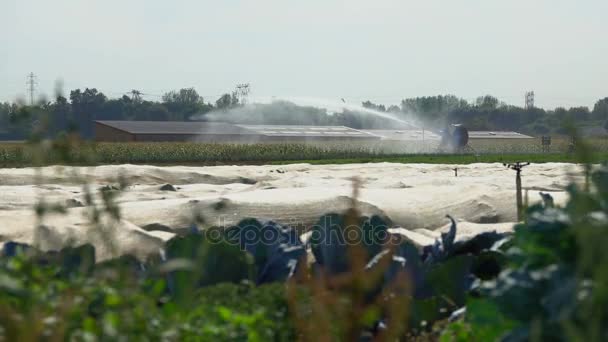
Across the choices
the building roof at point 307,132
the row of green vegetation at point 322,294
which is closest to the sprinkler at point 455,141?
the building roof at point 307,132

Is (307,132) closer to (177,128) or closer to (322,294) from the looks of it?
(177,128)

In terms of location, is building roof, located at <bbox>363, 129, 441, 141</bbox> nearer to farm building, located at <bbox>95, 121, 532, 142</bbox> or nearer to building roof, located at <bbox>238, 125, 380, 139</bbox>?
farm building, located at <bbox>95, 121, 532, 142</bbox>

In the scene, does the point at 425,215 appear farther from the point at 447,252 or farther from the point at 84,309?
the point at 84,309

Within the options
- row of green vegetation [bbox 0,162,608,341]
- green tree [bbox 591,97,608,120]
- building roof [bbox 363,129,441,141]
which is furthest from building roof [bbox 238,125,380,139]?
row of green vegetation [bbox 0,162,608,341]

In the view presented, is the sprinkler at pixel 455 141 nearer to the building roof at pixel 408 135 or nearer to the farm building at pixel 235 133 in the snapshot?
the farm building at pixel 235 133

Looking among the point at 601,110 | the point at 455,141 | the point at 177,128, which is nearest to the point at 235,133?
the point at 177,128

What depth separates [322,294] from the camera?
5.45 feet

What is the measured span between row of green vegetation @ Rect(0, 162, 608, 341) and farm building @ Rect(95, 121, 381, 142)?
43.6 meters

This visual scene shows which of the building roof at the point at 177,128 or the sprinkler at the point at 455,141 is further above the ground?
the building roof at the point at 177,128

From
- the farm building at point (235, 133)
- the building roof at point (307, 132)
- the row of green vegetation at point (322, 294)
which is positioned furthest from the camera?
the building roof at point (307, 132)

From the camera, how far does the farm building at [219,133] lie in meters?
47.6

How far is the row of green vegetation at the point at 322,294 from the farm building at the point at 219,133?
43.6 meters

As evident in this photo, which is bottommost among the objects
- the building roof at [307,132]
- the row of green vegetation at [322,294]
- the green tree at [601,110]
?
the row of green vegetation at [322,294]

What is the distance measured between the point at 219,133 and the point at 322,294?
49.8m
